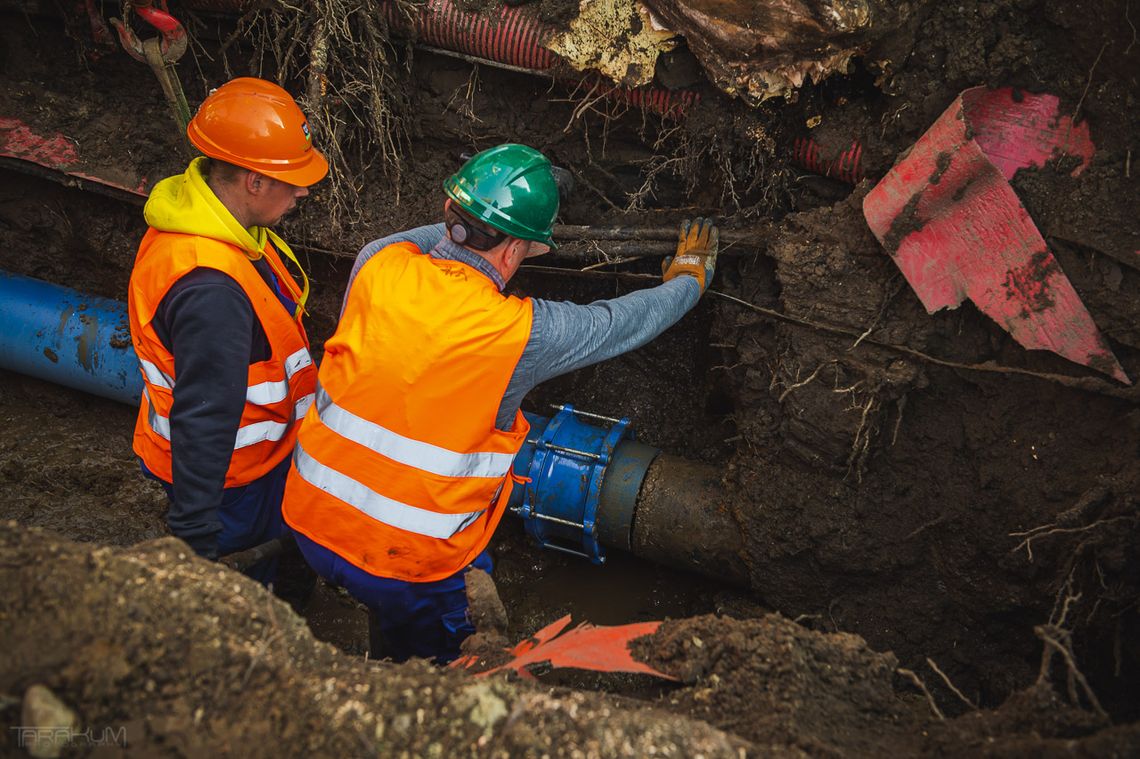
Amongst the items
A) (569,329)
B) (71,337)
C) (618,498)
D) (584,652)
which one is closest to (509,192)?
(569,329)

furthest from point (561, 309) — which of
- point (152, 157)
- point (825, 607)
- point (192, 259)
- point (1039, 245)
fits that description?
point (152, 157)

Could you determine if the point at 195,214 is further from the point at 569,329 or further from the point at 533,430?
the point at 533,430

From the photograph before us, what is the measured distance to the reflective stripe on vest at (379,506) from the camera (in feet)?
7.25

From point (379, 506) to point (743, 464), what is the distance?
59.2 inches

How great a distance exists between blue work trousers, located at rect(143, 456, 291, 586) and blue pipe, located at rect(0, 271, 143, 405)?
0.99m

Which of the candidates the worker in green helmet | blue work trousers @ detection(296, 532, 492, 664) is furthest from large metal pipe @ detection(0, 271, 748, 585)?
the worker in green helmet

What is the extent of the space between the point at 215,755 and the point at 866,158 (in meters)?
2.63

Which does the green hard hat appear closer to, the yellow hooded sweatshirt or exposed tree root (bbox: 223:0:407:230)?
the yellow hooded sweatshirt

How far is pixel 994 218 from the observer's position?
2436 millimetres

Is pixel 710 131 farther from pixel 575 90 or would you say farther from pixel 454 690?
pixel 454 690

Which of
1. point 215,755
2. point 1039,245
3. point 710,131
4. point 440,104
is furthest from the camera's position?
point 440,104

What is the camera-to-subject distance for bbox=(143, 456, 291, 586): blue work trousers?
2.64 m

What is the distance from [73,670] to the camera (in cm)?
132

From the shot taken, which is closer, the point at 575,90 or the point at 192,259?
the point at 192,259
